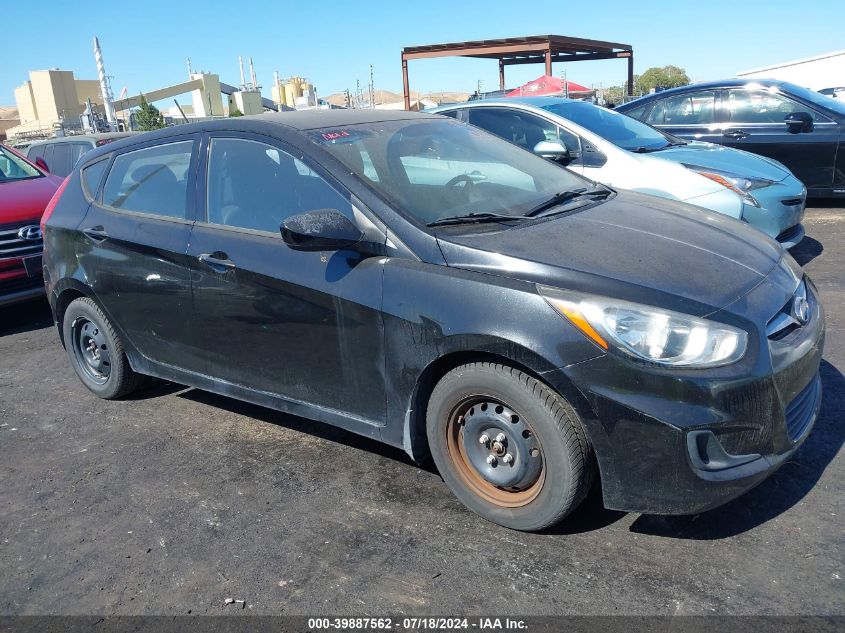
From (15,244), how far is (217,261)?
12.6 feet

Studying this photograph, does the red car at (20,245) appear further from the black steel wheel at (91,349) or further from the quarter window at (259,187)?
the quarter window at (259,187)

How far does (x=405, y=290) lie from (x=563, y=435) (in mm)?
874

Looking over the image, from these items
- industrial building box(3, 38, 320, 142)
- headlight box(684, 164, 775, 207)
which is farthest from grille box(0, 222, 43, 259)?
industrial building box(3, 38, 320, 142)

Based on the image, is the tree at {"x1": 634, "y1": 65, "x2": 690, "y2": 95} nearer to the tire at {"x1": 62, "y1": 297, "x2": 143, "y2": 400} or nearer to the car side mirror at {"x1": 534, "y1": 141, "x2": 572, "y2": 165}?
the car side mirror at {"x1": 534, "y1": 141, "x2": 572, "y2": 165}

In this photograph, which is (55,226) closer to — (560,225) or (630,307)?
(560,225)

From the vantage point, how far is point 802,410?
2.95 metres

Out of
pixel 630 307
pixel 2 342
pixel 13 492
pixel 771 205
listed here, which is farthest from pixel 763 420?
pixel 2 342

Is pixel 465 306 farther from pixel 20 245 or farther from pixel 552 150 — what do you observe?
pixel 20 245

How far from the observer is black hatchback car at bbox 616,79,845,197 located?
875 centimetres

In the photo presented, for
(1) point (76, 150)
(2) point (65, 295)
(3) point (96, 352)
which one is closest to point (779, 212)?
(3) point (96, 352)

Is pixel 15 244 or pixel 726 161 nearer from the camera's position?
pixel 15 244

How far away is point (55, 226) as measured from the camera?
4.77 metres

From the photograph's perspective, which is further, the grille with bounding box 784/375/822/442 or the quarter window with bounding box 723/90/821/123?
the quarter window with bounding box 723/90/821/123

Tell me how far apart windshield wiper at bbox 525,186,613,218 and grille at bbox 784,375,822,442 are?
4.43 feet
